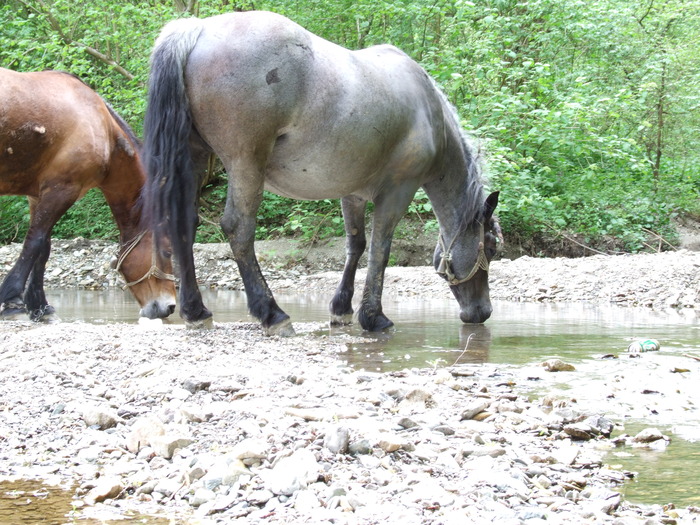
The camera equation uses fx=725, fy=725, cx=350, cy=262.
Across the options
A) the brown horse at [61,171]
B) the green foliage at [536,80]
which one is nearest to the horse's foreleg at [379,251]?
the brown horse at [61,171]

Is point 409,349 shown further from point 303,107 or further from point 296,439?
point 296,439

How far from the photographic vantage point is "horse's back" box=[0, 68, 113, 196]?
605 cm

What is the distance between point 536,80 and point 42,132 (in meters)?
8.36

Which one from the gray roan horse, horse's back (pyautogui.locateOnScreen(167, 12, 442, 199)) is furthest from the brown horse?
horse's back (pyautogui.locateOnScreen(167, 12, 442, 199))

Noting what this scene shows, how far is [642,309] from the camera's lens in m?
7.98

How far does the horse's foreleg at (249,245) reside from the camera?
495 centimetres

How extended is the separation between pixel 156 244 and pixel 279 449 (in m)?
3.11

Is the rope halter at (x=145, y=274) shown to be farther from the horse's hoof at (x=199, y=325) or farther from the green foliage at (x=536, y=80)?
the green foliage at (x=536, y=80)

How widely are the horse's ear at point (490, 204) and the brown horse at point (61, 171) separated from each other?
2.84 m

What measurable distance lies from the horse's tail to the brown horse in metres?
1.17

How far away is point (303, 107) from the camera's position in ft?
16.2

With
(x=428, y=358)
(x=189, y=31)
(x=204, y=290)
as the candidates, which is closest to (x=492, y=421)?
(x=428, y=358)

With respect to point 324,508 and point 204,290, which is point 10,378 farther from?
point 204,290

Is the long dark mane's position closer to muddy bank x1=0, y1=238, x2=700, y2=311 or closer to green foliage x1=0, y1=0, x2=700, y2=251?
muddy bank x1=0, y1=238, x2=700, y2=311
